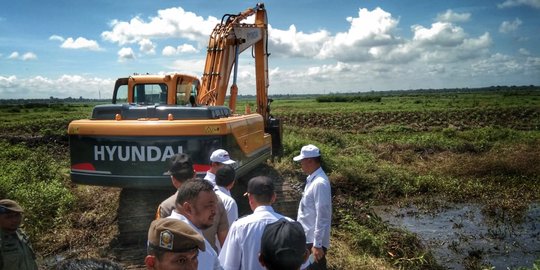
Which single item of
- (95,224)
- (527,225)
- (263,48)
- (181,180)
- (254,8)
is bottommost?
(527,225)

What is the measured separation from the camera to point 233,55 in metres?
9.87

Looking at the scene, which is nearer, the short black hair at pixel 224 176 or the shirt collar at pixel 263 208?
the shirt collar at pixel 263 208

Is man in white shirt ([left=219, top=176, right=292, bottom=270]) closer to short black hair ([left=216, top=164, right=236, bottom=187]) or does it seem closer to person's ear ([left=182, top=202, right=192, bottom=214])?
person's ear ([left=182, top=202, right=192, bottom=214])

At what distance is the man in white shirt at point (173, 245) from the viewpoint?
6.97 ft

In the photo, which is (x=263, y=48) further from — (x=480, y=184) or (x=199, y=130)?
(x=480, y=184)

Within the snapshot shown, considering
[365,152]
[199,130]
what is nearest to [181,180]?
[199,130]

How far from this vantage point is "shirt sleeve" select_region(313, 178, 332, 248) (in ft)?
14.4

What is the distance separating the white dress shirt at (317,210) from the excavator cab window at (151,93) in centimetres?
461

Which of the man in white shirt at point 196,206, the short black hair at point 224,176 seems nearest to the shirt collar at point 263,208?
the man in white shirt at point 196,206

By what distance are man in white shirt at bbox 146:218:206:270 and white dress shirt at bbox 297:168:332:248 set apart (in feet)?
7.82

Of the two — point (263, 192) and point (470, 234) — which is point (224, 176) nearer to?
point (263, 192)

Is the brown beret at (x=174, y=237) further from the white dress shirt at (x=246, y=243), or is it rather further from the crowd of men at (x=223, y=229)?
the white dress shirt at (x=246, y=243)

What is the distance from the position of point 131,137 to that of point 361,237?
4.06 m

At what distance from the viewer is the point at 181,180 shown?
12.6 feet
